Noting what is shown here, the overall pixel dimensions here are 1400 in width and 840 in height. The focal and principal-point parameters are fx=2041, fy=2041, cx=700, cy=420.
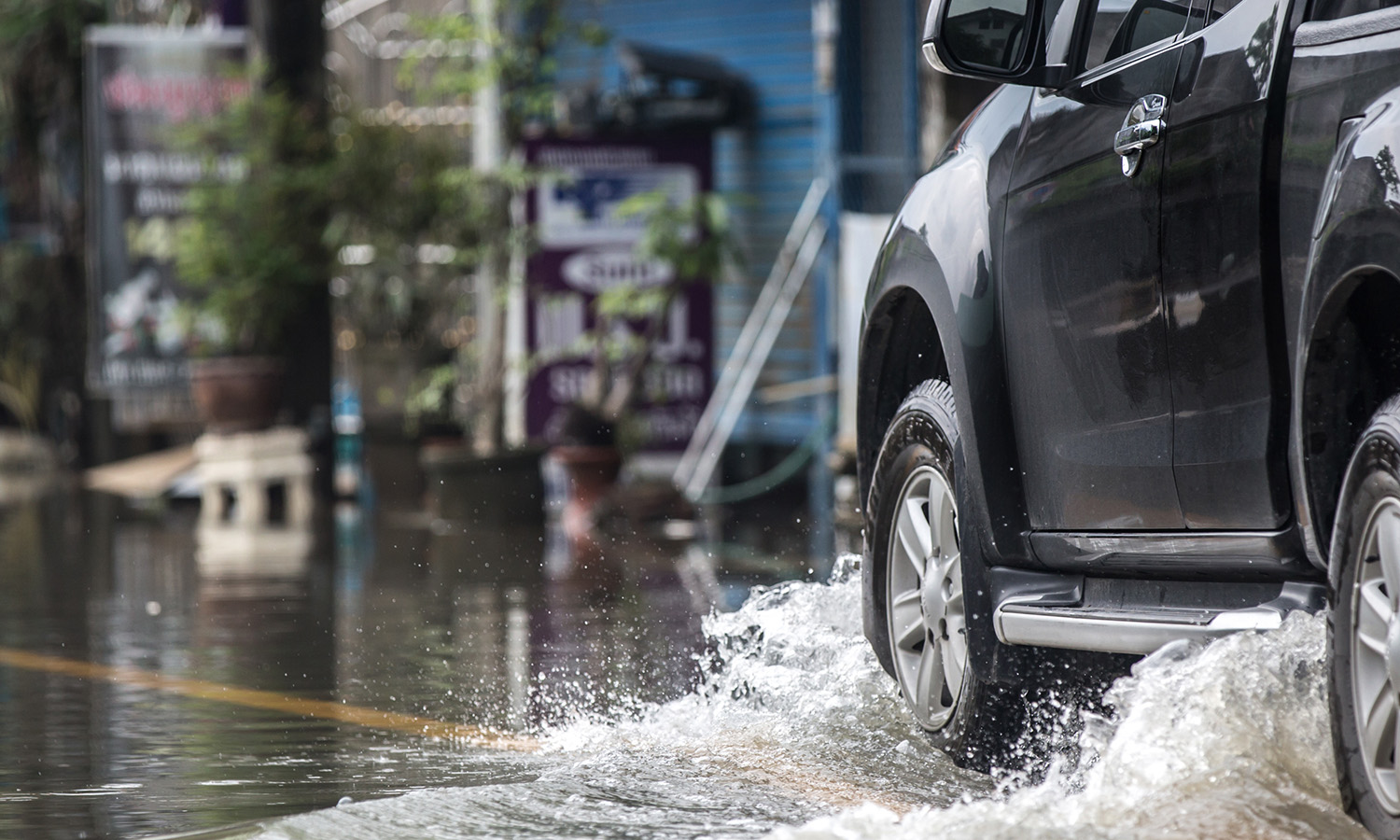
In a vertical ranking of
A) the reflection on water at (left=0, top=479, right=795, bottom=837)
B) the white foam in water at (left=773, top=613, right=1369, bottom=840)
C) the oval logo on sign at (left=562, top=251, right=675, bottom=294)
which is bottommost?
the reflection on water at (left=0, top=479, right=795, bottom=837)

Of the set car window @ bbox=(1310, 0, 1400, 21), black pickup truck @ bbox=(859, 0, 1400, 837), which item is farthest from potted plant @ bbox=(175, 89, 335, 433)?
car window @ bbox=(1310, 0, 1400, 21)

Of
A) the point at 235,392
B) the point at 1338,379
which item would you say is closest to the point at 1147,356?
the point at 1338,379

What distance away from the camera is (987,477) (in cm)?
438

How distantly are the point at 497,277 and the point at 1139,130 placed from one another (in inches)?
387

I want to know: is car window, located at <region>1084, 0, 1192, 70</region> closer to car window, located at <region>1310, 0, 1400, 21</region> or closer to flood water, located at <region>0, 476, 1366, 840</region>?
car window, located at <region>1310, 0, 1400, 21</region>

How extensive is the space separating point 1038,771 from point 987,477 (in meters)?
0.65

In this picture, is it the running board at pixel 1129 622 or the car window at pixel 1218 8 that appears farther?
the car window at pixel 1218 8

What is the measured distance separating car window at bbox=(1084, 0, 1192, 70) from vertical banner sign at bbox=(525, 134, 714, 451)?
9763 millimetres

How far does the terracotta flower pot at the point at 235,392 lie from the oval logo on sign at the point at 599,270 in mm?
2202

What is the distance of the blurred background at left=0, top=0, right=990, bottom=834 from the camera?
12.5m

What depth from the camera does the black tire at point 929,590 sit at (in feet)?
14.6

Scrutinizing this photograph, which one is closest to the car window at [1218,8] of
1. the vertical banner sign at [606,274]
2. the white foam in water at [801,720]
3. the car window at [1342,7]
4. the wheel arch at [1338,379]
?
the car window at [1342,7]

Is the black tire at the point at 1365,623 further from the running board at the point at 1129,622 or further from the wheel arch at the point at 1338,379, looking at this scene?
the running board at the point at 1129,622

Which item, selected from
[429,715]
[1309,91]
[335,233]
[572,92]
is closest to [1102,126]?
[1309,91]
